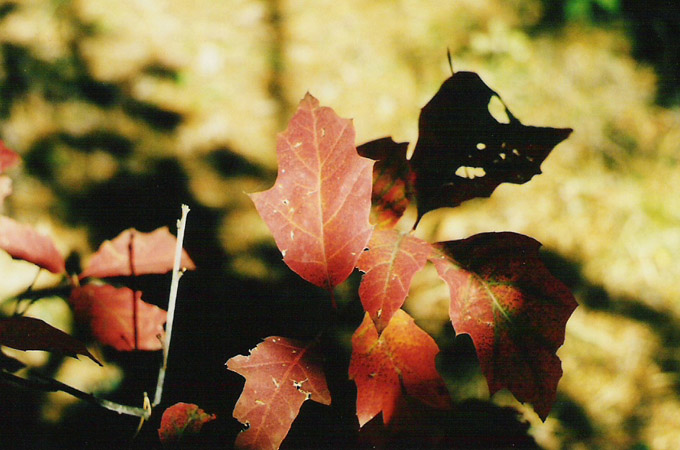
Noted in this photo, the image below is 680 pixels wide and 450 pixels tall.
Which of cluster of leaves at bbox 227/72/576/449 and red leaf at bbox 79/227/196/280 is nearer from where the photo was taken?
cluster of leaves at bbox 227/72/576/449

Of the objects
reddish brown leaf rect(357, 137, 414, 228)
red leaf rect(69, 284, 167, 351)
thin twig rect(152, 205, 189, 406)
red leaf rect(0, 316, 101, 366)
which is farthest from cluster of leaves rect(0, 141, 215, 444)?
reddish brown leaf rect(357, 137, 414, 228)

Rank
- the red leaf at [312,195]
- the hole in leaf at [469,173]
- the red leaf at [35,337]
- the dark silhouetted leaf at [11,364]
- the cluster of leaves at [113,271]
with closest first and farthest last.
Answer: the red leaf at [35,337] < the red leaf at [312,195] < the hole in leaf at [469,173] < the cluster of leaves at [113,271] < the dark silhouetted leaf at [11,364]

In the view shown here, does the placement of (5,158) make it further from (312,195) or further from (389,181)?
(389,181)

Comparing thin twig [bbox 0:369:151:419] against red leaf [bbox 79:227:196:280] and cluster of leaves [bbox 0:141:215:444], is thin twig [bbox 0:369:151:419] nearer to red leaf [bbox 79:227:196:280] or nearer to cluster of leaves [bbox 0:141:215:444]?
cluster of leaves [bbox 0:141:215:444]

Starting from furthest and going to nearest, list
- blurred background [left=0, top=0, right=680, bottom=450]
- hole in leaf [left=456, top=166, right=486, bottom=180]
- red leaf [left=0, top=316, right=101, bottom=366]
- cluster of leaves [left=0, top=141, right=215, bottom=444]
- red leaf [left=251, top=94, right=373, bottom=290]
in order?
blurred background [left=0, top=0, right=680, bottom=450], cluster of leaves [left=0, top=141, right=215, bottom=444], hole in leaf [left=456, top=166, right=486, bottom=180], red leaf [left=251, top=94, right=373, bottom=290], red leaf [left=0, top=316, right=101, bottom=366]

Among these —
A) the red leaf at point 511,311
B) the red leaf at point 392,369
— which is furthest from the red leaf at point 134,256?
the red leaf at point 511,311

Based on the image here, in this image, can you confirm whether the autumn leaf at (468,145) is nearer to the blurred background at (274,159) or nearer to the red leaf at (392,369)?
the red leaf at (392,369)
